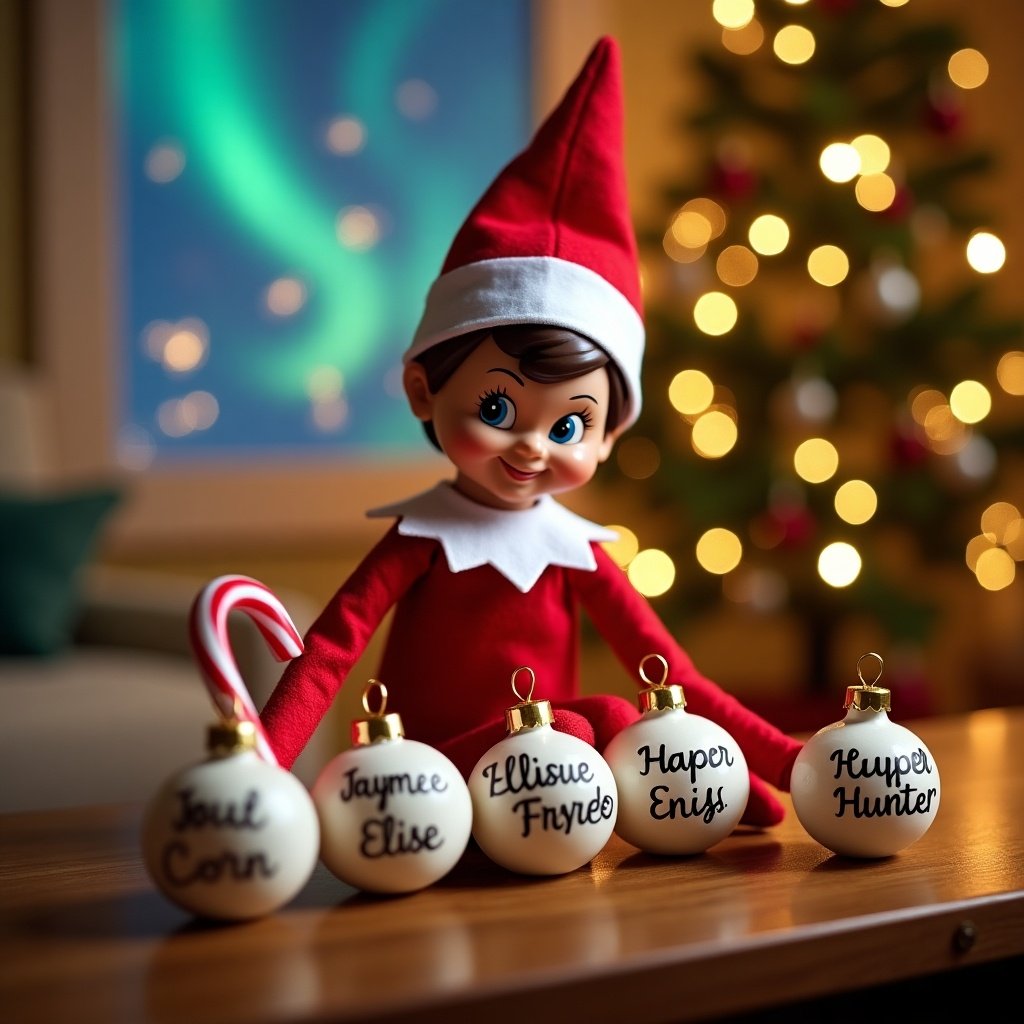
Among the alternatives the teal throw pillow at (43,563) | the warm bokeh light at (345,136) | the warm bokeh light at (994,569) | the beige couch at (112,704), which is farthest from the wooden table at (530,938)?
the warm bokeh light at (345,136)

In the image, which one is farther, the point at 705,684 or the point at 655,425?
the point at 655,425

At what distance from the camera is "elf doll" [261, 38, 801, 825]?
0.80 m

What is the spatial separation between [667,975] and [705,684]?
11.1 inches

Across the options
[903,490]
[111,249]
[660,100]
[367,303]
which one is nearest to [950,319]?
[903,490]

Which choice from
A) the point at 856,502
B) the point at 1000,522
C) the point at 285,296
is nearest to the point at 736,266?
the point at 856,502

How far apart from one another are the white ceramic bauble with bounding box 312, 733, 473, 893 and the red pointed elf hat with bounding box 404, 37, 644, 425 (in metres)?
0.27

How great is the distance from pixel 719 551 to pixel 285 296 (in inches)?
39.8

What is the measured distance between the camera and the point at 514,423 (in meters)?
0.81

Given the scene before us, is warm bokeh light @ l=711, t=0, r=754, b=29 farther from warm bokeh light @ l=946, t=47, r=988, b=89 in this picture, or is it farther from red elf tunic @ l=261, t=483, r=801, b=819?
red elf tunic @ l=261, t=483, r=801, b=819

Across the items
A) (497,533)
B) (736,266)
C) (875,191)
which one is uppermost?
(875,191)

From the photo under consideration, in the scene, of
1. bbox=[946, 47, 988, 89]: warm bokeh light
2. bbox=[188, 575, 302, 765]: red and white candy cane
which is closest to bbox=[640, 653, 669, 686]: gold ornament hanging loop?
bbox=[188, 575, 302, 765]: red and white candy cane

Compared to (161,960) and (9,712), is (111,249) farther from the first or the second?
(161,960)

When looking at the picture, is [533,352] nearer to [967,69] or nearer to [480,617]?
[480,617]

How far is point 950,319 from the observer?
254cm
